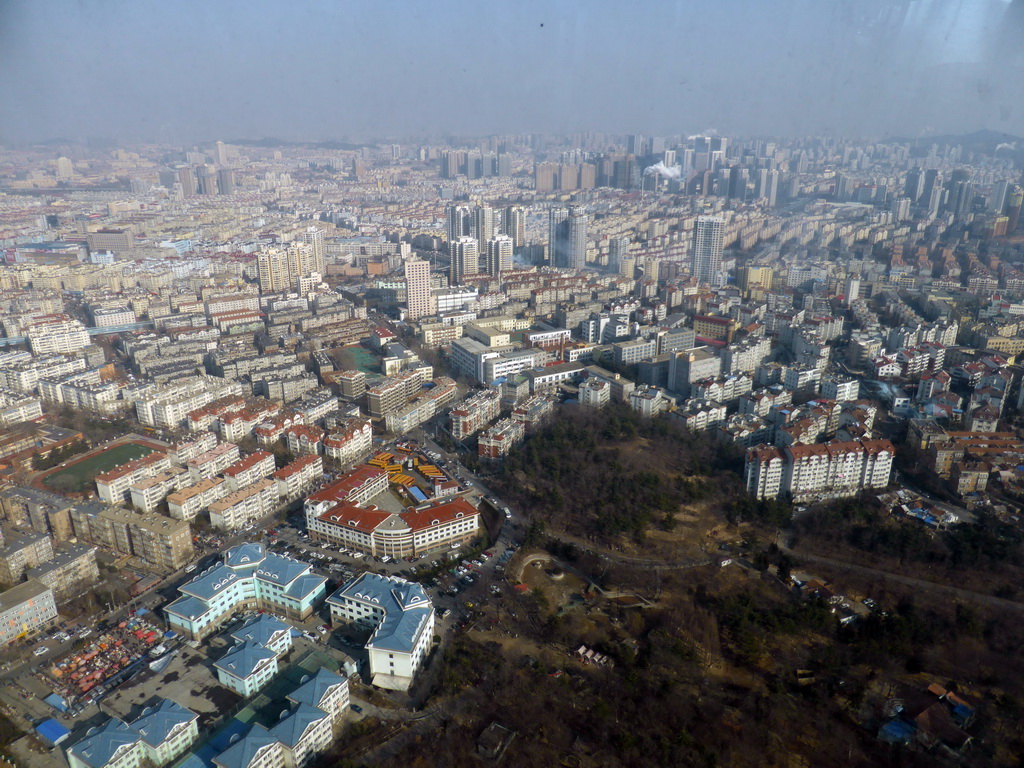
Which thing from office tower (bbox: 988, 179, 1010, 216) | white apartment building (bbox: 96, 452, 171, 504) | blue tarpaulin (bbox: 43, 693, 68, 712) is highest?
office tower (bbox: 988, 179, 1010, 216)

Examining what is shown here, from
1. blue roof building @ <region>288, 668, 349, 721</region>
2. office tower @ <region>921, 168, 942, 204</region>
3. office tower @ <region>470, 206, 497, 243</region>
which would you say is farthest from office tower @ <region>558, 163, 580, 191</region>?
blue roof building @ <region>288, 668, 349, 721</region>

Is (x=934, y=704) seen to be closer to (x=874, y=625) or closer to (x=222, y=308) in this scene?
(x=874, y=625)

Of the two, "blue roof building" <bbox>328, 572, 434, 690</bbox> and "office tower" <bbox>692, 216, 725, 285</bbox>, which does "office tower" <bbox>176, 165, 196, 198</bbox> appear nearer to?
"office tower" <bbox>692, 216, 725, 285</bbox>

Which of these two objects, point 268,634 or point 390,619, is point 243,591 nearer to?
point 268,634

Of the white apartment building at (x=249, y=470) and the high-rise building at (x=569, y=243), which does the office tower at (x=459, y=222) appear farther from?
the white apartment building at (x=249, y=470)

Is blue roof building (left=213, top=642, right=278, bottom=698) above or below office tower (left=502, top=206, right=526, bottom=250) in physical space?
below

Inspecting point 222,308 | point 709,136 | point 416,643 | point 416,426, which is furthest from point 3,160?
point 709,136
